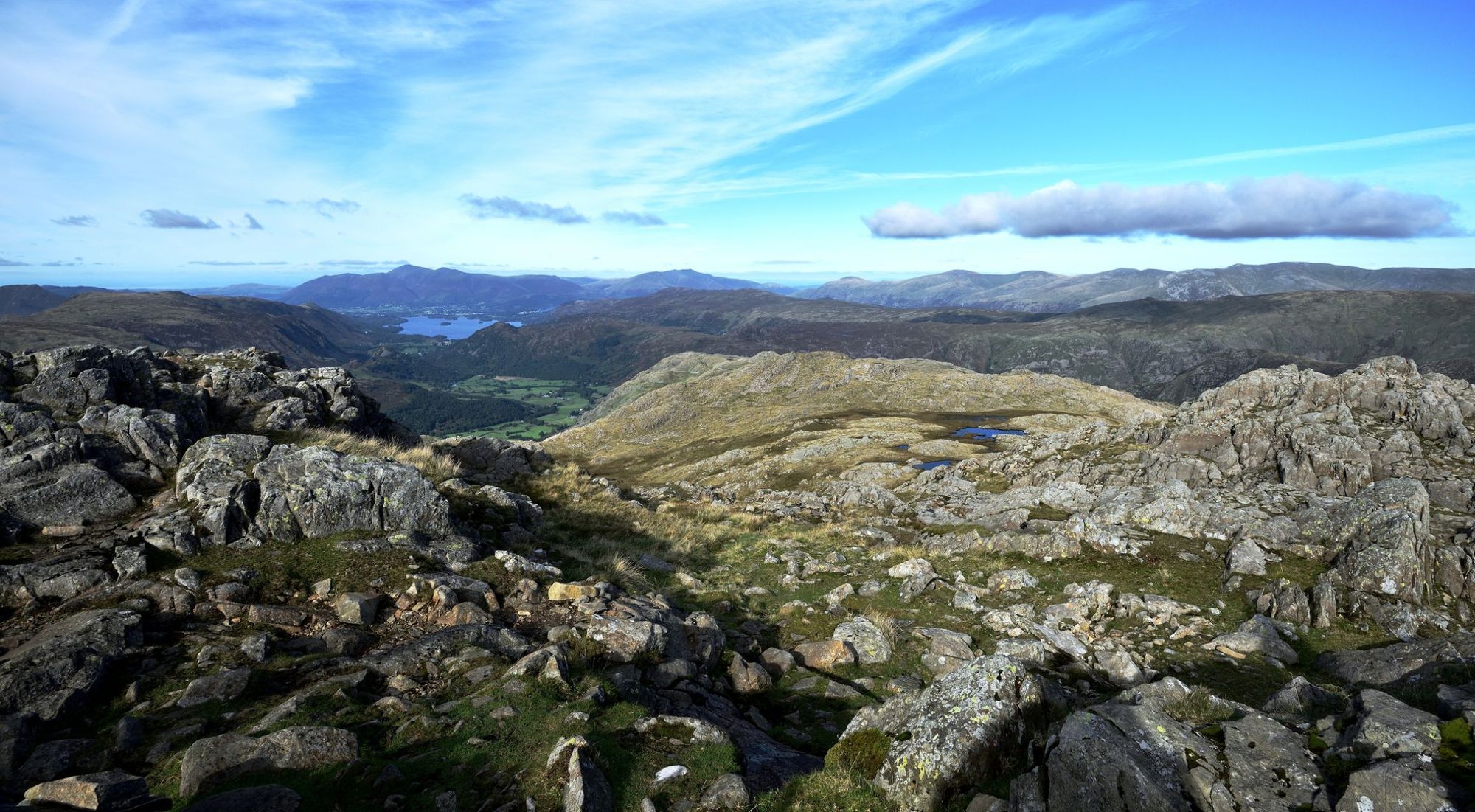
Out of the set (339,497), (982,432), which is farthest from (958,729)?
(982,432)

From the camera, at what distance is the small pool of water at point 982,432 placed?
266 feet

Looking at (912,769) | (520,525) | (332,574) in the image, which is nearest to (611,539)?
(520,525)

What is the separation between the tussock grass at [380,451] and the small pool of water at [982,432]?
220 feet

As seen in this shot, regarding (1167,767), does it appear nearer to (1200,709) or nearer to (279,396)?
(1200,709)

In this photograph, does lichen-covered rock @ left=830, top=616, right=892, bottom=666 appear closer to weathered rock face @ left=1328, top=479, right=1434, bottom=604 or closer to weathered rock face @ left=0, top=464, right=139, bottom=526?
weathered rock face @ left=1328, top=479, right=1434, bottom=604

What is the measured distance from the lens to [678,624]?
17.9m

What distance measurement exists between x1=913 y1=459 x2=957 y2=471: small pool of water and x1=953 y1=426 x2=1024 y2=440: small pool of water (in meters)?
14.6

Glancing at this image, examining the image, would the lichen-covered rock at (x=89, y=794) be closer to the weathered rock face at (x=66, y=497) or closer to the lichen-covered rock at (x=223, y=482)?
the lichen-covered rock at (x=223, y=482)

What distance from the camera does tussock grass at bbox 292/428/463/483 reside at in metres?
27.1

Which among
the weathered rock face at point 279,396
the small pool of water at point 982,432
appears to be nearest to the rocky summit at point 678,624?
the weathered rock face at point 279,396

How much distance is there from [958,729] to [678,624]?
9.22m

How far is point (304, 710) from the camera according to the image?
37.0 ft

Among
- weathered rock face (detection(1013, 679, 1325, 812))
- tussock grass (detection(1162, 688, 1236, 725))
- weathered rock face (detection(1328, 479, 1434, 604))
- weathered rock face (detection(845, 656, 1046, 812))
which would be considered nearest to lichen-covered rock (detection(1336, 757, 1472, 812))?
weathered rock face (detection(1013, 679, 1325, 812))

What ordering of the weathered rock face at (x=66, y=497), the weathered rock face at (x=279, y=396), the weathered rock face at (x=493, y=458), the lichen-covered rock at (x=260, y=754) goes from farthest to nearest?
1. the weathered rock face at (x=493, y=458)
2. the weathered rock face at (x=279, y=396)
3. the weathered rock face at (x=66, y=497)
4. the lichen-covered rock at (x=260, y=754)
